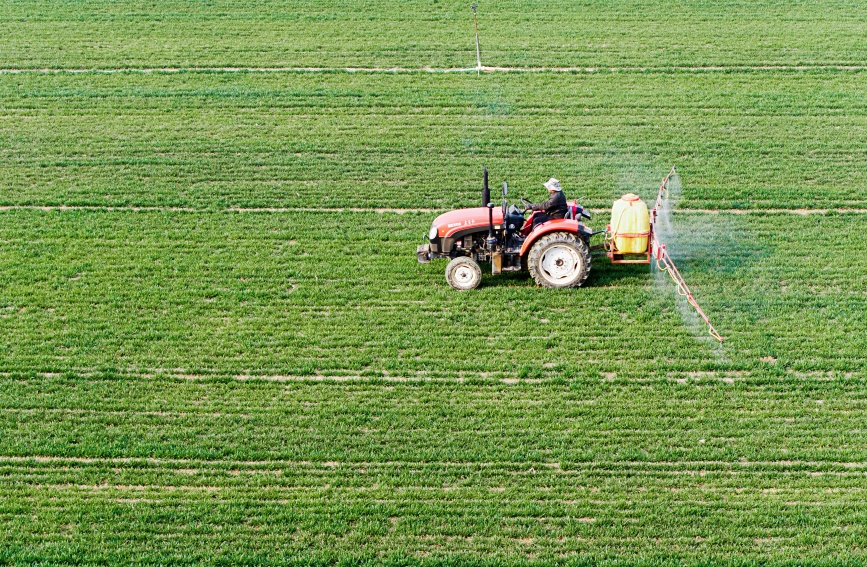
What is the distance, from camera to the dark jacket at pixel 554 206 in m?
15.7

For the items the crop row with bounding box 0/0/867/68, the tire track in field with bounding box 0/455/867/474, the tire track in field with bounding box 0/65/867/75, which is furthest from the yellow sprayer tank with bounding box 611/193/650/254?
the crop row with bounding box 0/0/867/68

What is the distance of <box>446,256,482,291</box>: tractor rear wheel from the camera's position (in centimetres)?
1611

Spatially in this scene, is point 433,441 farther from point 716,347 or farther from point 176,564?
point 716,347

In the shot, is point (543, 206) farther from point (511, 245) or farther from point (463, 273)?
point (463, 273)

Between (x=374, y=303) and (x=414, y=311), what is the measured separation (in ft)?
2.37

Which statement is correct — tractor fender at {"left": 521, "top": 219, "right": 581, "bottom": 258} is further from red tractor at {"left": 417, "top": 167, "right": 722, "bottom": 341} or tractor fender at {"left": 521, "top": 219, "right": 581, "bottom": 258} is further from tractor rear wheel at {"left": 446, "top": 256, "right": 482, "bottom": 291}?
tractor rear wheel at {"left": 446, "top": 256, "right": 482, "bottom": 291}

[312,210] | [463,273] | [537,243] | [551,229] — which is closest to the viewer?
[551,229]

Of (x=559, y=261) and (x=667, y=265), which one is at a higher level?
(x=559, y=261)

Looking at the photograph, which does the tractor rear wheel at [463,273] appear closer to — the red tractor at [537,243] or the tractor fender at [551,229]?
the red tractor at [537,243]

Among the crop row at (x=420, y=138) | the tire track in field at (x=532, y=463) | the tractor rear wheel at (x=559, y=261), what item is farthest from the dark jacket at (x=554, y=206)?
the tire track in field at (x=532, y=463)

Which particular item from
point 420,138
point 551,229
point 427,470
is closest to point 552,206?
point 551,229

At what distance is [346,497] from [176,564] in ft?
7.06

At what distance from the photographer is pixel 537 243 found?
1578 cm

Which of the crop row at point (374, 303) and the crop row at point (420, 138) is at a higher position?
the crop row at point (420, 138)
